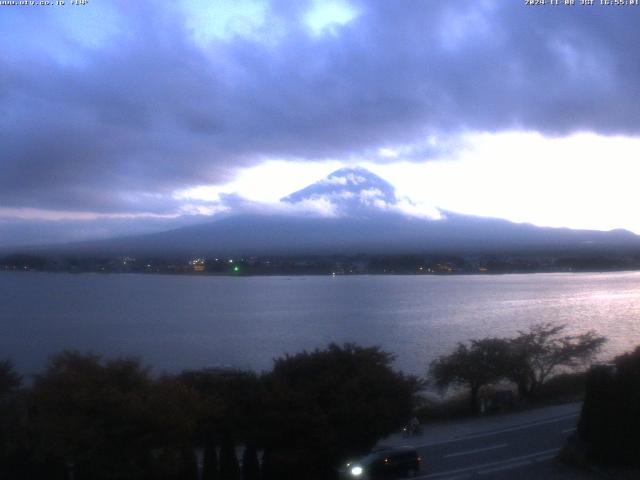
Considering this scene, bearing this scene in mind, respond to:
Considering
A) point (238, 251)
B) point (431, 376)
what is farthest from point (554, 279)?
point (431, 376)

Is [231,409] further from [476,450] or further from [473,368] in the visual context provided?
[473,368]

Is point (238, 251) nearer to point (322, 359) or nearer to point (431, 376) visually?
point (431, 376)

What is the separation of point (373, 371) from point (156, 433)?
3402 millimetres

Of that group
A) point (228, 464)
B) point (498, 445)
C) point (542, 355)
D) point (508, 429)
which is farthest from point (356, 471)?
point (542, 355)

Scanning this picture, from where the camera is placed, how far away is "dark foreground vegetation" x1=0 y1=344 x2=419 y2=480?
8.22 m

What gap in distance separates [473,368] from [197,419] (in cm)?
1051

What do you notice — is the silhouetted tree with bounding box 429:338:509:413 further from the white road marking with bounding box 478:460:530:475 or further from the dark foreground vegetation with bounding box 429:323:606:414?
the white road marking with bounding box 478:460:530:475

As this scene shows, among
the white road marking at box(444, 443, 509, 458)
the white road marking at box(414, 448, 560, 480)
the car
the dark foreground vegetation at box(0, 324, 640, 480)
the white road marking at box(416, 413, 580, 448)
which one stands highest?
the dark foreground vegetation at box(0, 324, 640, 480)

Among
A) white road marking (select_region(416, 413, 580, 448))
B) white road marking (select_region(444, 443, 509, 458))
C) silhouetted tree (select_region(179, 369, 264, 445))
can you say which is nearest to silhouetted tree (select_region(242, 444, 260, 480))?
silhouetted tree (select_region(179, 369, 264, 445))

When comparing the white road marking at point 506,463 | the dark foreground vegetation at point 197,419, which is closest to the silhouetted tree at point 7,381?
the dark foreground vegetation at point 197,419

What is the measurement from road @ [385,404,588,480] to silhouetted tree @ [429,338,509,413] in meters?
1.87

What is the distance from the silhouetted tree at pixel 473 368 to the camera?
58.6 feet

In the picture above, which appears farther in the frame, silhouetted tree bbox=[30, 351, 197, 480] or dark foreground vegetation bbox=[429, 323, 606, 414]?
dark foreground vegetation bbox=[429, 323, 606, 414]

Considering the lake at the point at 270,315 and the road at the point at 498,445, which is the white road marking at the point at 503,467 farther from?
the lake at the point at 270,315
